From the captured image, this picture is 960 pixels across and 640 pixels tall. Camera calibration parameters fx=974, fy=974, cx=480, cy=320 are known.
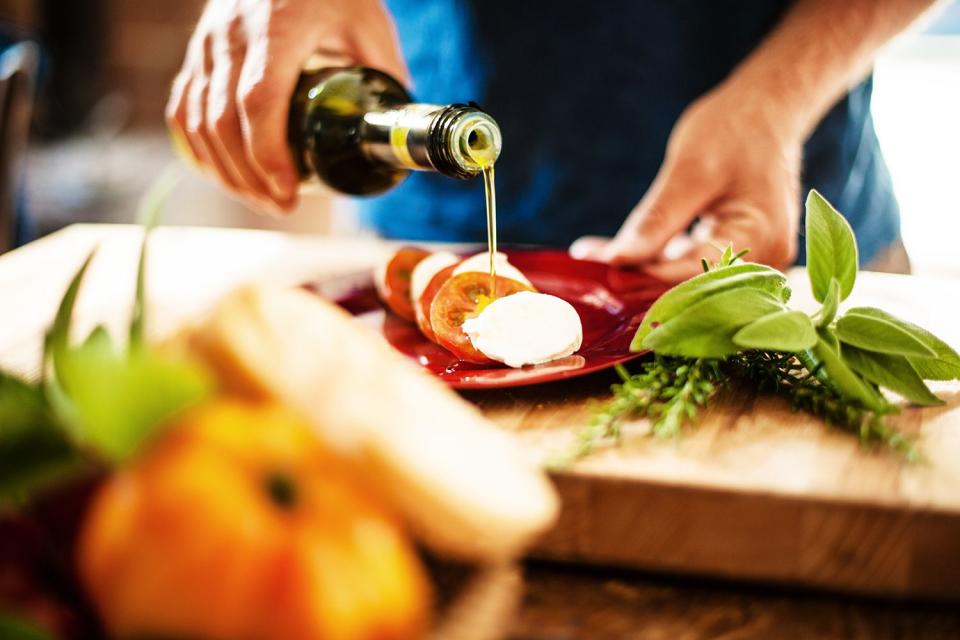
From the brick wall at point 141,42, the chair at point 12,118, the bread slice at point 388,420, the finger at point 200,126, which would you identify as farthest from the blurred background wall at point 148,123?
the bread slice at point 388,420

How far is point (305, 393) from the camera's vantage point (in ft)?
1.60

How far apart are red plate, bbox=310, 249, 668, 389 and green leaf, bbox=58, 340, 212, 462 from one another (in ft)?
1.53

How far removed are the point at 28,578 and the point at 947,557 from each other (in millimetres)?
587

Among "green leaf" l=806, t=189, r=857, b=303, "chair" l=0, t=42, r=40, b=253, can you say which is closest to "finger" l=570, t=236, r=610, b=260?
"green leaf" l=806, t=189, r=857, b=303

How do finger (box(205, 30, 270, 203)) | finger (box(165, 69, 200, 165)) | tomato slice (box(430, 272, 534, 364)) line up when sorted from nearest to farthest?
tomato slice (box(430, 272, 534, 364)) < finger (box(205, 30, 270, 203)) < finger (box(165, 69, 200, 165))

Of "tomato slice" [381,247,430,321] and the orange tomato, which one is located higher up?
the orange tomato

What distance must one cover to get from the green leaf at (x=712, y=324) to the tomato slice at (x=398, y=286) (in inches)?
15.5

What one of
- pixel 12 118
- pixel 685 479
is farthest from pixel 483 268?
pixel 12 118

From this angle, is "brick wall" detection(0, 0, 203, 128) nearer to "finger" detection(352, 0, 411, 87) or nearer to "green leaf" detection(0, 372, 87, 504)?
"finger" detection(352, 0, 411, 87)

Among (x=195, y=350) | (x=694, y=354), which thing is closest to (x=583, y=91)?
(x=694, y=354)

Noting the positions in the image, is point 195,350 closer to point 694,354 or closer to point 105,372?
point 105,372

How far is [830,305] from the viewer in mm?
838

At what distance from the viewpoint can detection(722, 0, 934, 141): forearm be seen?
1400mm

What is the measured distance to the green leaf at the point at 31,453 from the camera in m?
0.47
